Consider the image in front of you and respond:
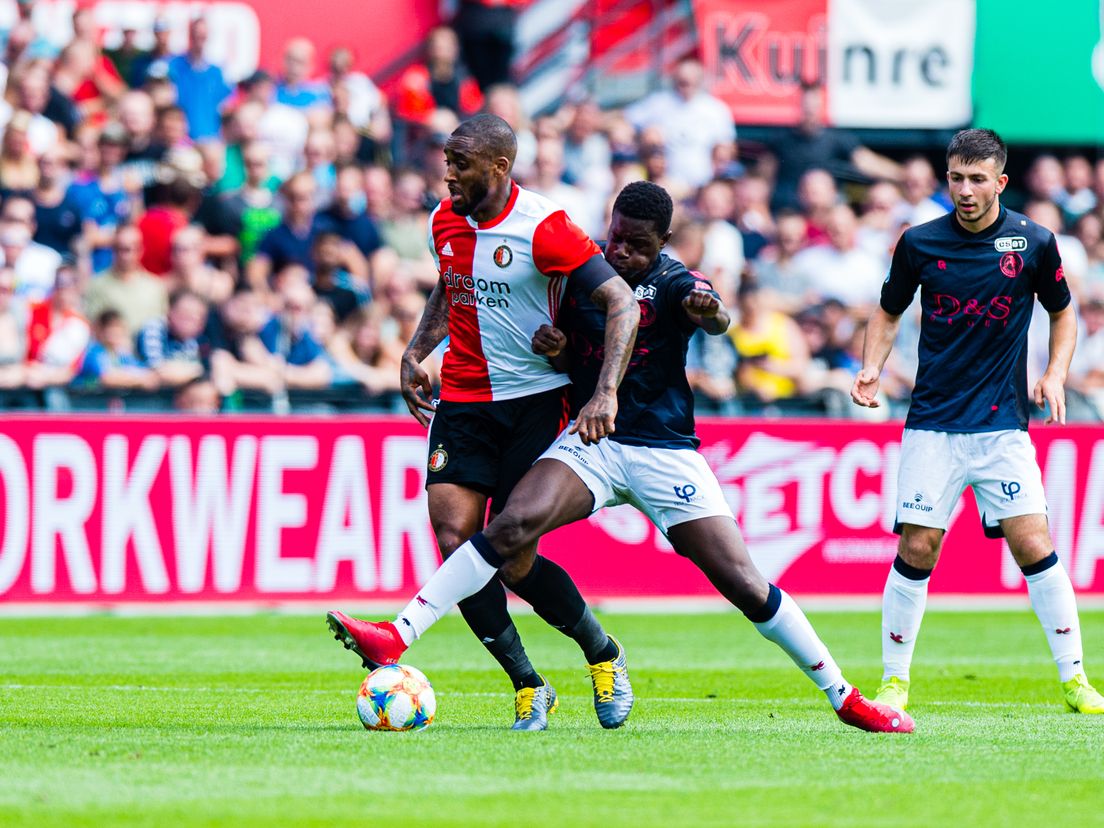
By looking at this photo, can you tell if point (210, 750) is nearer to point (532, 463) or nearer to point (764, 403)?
point (532, 463)

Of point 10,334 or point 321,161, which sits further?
point 321,161

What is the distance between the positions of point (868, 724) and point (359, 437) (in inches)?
306

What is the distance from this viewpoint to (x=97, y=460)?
46.6 ft

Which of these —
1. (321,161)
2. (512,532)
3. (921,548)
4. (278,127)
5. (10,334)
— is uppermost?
(278,127)

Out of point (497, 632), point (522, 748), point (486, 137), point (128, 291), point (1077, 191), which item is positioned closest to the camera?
point (522, 748)

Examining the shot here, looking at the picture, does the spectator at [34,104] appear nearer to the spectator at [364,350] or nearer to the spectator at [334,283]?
the spectator at [334,283]

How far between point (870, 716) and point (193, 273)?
30.6ft

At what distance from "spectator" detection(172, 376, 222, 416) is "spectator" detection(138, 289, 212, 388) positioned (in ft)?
0.59

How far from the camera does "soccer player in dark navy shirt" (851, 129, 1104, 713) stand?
27.8ft

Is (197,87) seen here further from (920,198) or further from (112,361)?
(920,198)

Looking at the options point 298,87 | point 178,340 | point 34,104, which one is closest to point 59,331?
point 178,340

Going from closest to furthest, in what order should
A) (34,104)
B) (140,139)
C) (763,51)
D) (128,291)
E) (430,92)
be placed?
(128,291) < (140,139) < (34,104) < (430,92) < (763,51)

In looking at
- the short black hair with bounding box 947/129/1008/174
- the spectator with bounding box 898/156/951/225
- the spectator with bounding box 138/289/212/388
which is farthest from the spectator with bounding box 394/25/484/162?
the short black hair with bounding box 947/129/1008/174

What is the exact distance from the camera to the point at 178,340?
15211 mm
